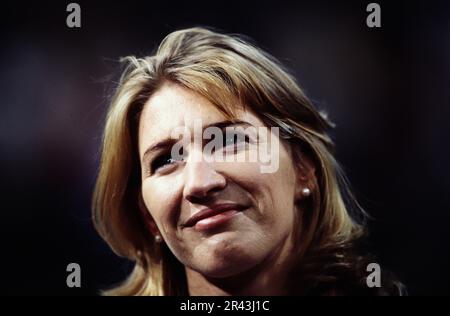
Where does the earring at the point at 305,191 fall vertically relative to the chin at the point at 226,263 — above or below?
above

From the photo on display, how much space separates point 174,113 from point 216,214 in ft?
1.01

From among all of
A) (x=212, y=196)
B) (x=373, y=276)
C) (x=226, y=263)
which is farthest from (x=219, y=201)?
(x=373, y=276)

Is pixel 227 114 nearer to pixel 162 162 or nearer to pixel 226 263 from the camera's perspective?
pixel 162 162

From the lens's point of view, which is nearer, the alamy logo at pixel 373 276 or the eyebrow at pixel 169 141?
the eyebrow at pixel 169 141

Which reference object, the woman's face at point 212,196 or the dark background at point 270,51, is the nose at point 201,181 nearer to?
the woman's face at point 212,196

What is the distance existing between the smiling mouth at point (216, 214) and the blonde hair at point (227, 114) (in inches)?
10.0

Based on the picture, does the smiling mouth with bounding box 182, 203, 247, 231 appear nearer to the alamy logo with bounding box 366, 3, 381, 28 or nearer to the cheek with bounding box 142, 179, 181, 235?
the cheek with bounding box 142, 179, 181, 235

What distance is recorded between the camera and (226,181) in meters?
1.34

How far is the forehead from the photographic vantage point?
53.4 inches

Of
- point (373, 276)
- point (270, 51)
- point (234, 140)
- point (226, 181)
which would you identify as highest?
point (270, 51)

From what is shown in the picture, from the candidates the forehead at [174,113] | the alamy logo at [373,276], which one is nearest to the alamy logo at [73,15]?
the forehead at [174,113]

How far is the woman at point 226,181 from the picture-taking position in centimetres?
135

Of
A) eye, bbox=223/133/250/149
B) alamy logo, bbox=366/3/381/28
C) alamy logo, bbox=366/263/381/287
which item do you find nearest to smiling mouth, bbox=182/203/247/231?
eye, bbox=223/133/250/149
